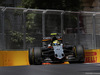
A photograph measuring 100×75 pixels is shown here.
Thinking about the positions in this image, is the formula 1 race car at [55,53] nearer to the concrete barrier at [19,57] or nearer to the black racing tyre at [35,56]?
the black racing tyre at [35,56]

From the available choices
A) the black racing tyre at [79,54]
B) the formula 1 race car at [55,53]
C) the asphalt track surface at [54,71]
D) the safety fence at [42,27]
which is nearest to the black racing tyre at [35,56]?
the formula 1 race car at [55,53]

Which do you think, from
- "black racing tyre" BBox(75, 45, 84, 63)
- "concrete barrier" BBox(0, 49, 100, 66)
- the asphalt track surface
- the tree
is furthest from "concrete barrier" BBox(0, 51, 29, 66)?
the tree

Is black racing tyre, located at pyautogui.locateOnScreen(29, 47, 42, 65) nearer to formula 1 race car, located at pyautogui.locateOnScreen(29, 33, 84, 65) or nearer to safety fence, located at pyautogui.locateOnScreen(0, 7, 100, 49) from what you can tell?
formula 1 race car, located at pyautogui.locateOnScreen(29, 33, 84, 65)

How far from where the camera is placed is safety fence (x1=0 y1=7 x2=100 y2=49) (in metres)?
19.2

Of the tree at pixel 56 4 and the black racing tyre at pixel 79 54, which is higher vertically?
the tree at pixel 56 4

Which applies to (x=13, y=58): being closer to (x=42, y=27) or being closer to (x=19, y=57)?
(x=19, y=57)

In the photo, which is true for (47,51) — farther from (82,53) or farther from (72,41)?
(72,41)

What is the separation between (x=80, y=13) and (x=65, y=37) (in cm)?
164

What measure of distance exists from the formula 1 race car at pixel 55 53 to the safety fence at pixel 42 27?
124 centimetres

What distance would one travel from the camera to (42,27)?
20.3m

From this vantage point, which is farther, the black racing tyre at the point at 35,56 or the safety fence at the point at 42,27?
the safety fence at the point at 42,27

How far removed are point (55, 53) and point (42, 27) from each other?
352cm

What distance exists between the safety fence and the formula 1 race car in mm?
1243

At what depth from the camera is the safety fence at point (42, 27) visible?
19.2 metres
